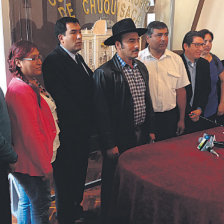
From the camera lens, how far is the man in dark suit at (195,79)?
3.41m

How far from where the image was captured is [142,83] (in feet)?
9.41

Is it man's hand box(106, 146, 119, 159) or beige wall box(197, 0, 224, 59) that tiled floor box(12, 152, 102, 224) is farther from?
beige wall box(197, 0, 224, 59)

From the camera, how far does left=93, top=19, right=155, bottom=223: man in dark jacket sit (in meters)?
2.69

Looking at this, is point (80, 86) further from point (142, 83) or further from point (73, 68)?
point (142, 83)

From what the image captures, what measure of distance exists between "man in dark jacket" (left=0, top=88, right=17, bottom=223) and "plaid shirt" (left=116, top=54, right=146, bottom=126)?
1.24 m

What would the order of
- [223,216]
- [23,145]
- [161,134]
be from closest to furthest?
[223,216] → [23,145] → [161,134]

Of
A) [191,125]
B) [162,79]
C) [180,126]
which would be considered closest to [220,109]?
[191,125]

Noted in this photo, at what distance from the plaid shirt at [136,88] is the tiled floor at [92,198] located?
37.8 inches

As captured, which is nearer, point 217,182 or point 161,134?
point 217,182

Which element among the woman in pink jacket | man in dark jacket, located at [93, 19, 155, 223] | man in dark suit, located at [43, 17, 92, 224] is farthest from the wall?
man in dark jacket, located at [93, 19, 155, 223]

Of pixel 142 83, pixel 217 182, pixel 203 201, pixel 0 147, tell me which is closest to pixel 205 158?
pixel 217 182

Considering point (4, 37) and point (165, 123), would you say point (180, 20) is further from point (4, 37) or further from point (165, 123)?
point (4, 37)

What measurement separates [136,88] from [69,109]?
0.66 m

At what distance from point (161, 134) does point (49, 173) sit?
150 centimetres
